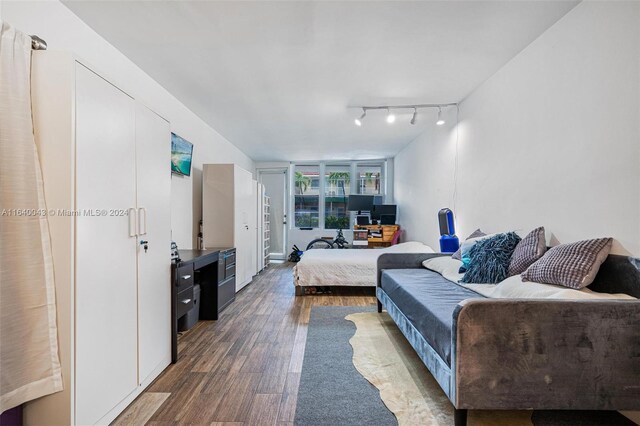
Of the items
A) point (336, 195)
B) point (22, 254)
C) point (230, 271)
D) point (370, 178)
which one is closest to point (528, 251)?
point (22, 254)

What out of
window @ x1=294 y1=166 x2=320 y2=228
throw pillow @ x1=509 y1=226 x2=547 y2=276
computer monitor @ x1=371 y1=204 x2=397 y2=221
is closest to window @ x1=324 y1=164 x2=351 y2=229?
window @ x1=294 y1=166 x2=320 y2=228

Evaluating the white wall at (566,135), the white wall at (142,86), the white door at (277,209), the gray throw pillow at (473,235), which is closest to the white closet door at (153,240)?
the white wall at (142,86)

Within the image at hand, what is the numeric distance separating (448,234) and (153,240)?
3.17 meters

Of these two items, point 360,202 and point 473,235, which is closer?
point 473,235

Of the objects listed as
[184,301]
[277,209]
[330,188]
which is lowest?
[184,301]

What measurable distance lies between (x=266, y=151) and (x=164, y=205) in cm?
432

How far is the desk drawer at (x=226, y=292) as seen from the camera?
3.38 metres

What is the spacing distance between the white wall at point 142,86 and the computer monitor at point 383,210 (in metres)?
3.29

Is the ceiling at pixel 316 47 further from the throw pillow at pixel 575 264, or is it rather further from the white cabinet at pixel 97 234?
the throw pillow at pixel 575 264

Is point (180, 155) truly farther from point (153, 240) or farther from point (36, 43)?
point (36, 43)

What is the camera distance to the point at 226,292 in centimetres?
362

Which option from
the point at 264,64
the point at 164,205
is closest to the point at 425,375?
the point at 164,205

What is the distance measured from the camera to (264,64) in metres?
2.64

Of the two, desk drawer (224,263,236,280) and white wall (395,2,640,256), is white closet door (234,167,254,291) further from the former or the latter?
white wall (395,2,640,256)
